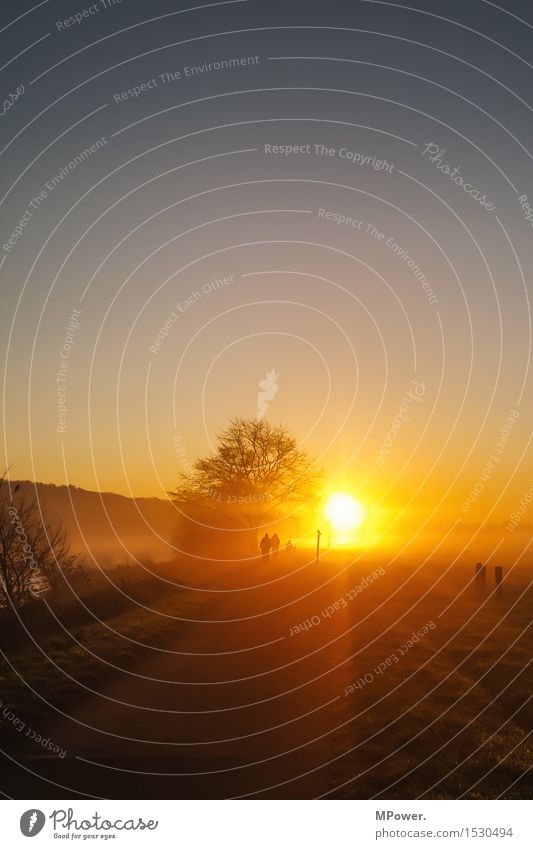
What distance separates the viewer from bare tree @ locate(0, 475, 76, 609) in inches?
872

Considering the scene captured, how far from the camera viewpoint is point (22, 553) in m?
23.2

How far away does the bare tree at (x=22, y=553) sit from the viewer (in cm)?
2216

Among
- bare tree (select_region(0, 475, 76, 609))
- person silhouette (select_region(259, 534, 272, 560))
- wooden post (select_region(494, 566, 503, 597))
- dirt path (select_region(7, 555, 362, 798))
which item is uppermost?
person silhouette (select_region(259, 534, 272, 560))

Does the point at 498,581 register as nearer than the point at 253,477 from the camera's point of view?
Yes

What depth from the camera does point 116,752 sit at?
11.8m

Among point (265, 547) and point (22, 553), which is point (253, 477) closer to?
point (265, 547)

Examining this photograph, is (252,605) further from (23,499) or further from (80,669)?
(80,669)

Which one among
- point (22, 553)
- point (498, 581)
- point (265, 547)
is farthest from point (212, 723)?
point (265, 547)

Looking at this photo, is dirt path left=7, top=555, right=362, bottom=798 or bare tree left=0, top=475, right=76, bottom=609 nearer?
dirt path left=7, top=555, right=362, bottom=798

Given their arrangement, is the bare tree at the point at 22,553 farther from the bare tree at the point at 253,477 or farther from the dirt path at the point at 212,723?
the bare tree at the point at 253,477

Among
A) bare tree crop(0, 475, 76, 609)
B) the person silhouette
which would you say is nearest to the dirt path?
bare tree crop(0, 475, 76, 609)

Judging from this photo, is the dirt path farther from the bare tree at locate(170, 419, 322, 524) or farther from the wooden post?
the bare tree at locate(170, 419, 322, 524)

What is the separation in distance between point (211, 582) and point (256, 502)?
16051 mm
